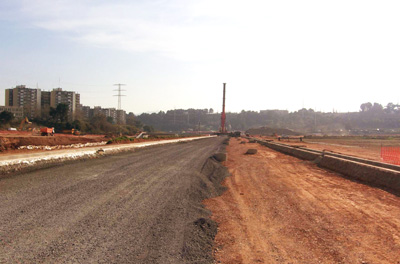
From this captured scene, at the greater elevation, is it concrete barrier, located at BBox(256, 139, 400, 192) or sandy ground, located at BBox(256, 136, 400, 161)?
concrete barrier, located at BBox(256, 139, 400, 192)

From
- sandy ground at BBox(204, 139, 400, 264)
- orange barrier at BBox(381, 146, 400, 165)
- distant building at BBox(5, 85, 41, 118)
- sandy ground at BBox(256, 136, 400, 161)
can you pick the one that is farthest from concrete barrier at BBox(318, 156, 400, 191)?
distant building at BBox(5, 85, 41, 118)

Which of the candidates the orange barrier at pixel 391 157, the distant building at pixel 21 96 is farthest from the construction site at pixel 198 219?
the distant building at pixel 21 96

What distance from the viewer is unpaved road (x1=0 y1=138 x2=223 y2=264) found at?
442cm

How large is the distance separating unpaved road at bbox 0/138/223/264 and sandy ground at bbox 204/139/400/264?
1.94ft

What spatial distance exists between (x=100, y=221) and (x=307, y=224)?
4082mm

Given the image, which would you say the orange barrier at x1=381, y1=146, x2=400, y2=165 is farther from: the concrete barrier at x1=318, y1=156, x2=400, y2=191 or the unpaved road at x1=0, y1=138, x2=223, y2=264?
the unpaved road at x1=0, y1=138, x2=223, y2=264

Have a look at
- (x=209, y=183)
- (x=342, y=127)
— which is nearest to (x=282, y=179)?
(x=209, y=183)

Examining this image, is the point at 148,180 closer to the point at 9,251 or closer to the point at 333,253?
the point at 9,251

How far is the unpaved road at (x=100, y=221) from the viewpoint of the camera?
4422 millimetres

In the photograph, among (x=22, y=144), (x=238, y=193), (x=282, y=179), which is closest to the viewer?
(x=238, y=193)

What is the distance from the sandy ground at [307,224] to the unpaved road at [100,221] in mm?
590

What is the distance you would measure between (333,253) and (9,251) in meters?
4.82

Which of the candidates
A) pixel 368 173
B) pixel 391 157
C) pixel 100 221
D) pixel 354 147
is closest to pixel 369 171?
pixel 368 173

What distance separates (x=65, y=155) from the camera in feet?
55.1
